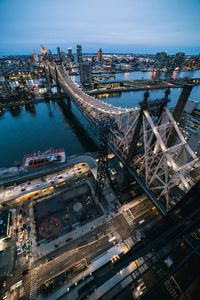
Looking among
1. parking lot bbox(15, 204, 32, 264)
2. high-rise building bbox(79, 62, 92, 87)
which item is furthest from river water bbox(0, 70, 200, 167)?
high-rise building bbox(79, 62, 92, 87)

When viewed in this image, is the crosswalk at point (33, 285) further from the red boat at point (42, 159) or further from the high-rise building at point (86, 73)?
the high-rise building at point (86, 73)

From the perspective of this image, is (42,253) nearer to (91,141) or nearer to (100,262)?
(100,262)

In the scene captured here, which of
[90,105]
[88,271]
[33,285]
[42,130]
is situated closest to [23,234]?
[33,285]

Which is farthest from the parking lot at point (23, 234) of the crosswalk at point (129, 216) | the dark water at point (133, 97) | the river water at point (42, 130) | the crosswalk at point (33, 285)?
the dark water at point (133, 97)

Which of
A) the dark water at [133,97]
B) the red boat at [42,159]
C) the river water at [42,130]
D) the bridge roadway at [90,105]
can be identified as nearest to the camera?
the bridge roadway at [90,105]

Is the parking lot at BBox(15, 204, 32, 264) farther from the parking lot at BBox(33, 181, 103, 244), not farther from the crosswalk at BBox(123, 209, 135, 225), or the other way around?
the crosswalk at BBox(123, 209, 135, 225)

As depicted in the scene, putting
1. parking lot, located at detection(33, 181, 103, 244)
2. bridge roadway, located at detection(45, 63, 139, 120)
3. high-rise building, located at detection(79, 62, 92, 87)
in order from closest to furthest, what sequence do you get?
1. parking lot, located at detection(33, 181, 103, 244)
2. bridge roadway, located at detection(45, 63, 139, 120)
3. high-rise building, located at detection(79, 62, 92, 87)
